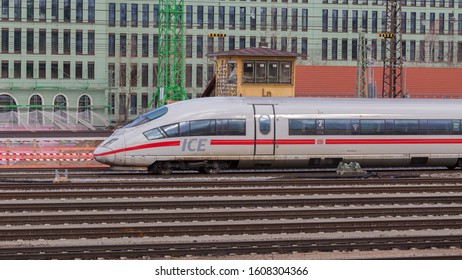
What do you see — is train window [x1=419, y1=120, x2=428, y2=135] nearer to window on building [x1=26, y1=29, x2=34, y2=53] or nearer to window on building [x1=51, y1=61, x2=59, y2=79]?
window on building [x1=51, y1=61, x2=59, y2=79]

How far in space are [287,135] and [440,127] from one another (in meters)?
5.63

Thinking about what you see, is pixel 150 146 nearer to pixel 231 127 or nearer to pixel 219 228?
pixel 231 127

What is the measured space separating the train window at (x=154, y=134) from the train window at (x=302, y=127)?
438cm

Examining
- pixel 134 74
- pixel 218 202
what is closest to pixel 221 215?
pixel 218 202

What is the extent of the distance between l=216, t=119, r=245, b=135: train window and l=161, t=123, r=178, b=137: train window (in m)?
1.40

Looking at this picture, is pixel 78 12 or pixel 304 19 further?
pixel 304 19

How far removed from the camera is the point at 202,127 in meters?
28.3

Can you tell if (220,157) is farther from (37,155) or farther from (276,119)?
(37,155)

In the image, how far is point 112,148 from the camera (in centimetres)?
2795

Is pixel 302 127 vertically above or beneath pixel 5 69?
beneath

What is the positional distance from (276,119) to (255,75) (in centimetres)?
1560

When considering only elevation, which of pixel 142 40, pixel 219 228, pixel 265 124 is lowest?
pixel 219 228

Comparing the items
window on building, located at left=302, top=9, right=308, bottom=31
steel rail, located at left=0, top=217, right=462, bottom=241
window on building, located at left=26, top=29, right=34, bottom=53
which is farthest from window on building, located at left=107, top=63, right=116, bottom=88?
steel rail, located at left=0, top=217, right=462, bottom=241
